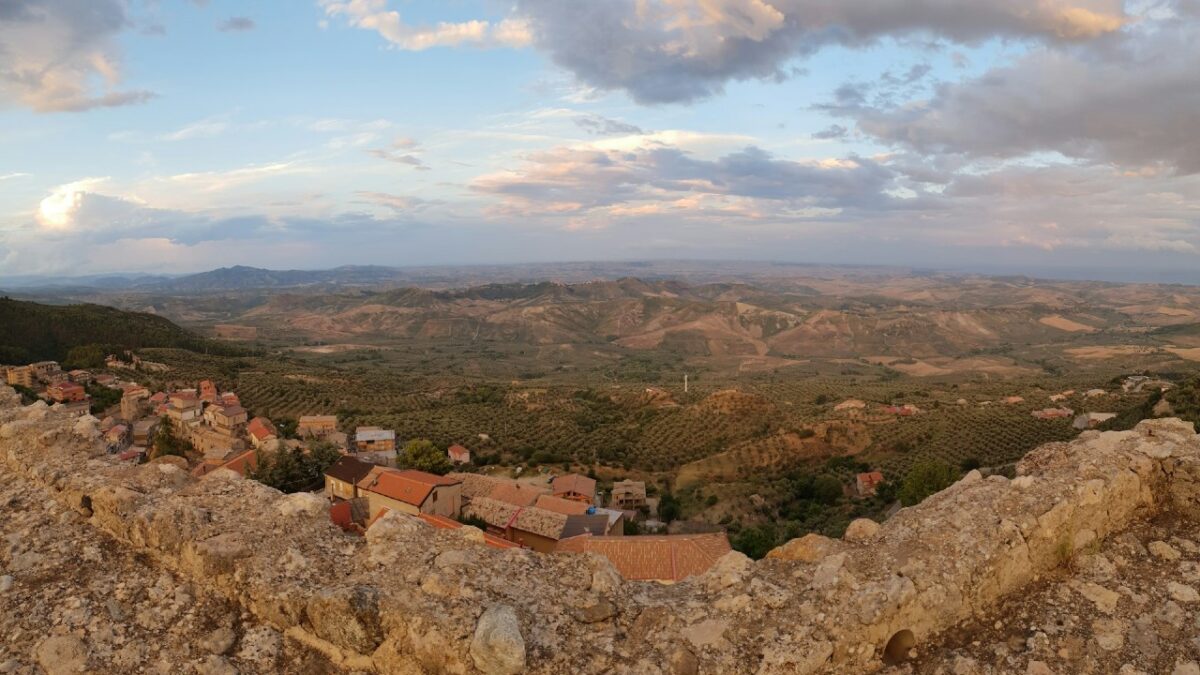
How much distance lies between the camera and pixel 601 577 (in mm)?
4809

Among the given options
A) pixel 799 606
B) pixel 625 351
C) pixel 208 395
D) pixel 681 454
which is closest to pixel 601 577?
pixel 799 606

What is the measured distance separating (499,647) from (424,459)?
33228 mm

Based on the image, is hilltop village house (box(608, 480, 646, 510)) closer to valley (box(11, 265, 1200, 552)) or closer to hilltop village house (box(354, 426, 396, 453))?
→ valley (box(11, 265, 1200, 552))

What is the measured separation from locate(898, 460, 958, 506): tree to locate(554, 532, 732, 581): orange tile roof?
897cm

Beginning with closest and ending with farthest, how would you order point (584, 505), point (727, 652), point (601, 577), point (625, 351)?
1. point (727, 652)
2. point (601, 577)
3. point (584, 505)
4. point (625, 351)

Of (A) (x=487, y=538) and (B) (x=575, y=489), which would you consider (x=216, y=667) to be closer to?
(A) (x=487, y=538)

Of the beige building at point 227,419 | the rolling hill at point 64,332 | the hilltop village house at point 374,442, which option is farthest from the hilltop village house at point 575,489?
the rolling hill at point 64,332

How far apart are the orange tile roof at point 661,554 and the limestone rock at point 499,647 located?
576 inches

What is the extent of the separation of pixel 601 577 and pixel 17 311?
8950cm

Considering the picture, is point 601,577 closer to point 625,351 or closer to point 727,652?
point 727,652

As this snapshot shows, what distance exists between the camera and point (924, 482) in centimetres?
2473

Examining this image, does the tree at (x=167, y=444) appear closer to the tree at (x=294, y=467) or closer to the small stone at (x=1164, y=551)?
the tree at (x=294, y=467)

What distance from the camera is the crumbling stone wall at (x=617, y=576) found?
4.17 meters

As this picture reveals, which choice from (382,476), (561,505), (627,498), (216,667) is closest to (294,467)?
(382,476)
